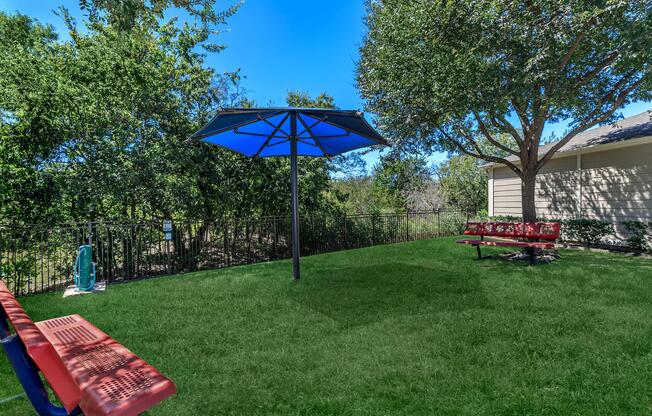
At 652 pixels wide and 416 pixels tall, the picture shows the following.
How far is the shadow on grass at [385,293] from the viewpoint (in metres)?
4.08

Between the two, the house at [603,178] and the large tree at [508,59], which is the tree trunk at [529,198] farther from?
the house at [603,178]

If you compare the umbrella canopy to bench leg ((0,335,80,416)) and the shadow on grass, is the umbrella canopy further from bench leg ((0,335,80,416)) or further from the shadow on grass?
bench leg ((0,335,80,416))

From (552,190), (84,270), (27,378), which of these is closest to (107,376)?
(27,378)

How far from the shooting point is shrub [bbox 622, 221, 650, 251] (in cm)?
875

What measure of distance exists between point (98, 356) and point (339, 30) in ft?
46.4

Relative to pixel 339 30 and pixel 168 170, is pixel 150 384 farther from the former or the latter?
pixel 339 30

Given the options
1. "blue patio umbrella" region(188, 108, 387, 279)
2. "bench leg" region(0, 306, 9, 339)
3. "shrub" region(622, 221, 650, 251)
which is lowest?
"shrub" region(622, 221, 650, 251)

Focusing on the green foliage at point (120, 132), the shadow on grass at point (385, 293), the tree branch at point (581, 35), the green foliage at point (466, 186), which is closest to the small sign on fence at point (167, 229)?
the green foliage at point (120, 132)

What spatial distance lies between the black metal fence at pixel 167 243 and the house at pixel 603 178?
16.4 ft

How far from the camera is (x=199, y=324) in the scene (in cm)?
378

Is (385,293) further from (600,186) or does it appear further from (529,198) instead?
(600,186)

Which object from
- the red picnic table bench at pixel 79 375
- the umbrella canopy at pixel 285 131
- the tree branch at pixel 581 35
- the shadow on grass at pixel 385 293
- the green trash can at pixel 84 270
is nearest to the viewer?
the red picnic table bench at pixel 79 375

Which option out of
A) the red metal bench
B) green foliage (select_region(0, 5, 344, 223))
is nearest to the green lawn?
the red metal bench

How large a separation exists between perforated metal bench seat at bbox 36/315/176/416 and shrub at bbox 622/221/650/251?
38.1ft
